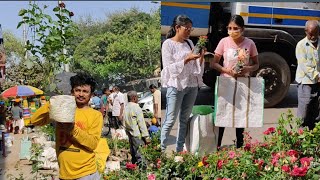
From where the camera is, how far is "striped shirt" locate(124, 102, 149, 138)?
13.0 feet

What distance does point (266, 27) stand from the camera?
13.4 ft

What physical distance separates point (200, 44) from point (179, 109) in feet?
1.91

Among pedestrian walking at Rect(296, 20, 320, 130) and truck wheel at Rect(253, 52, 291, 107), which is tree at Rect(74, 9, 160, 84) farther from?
pedestrian walking at Rect(296, 20, 320, 130)

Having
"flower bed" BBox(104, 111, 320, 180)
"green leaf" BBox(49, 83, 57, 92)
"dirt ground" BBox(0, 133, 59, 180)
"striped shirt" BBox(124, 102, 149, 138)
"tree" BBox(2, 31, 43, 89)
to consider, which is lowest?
"dirt ground" BBox(0, 133, 59, 180)

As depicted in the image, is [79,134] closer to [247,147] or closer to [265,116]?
[247,147]

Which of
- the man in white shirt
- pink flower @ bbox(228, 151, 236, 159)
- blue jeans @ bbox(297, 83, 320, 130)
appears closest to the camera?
pink flower @ bbox(228, 151, 236, 159)

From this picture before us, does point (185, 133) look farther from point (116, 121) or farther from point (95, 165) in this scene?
point (95, 165)

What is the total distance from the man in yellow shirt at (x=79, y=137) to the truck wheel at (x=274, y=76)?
1.85 meters

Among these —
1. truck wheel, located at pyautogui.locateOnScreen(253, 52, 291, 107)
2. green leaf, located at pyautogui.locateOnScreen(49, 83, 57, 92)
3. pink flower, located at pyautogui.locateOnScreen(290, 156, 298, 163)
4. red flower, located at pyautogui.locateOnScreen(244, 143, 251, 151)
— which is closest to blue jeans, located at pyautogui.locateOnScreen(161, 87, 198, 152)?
red flower, located at pyautogui.locateOnScreen(244, 143, 251, 151)

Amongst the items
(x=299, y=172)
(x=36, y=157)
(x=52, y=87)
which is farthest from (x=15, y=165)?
(x=299, y=172)

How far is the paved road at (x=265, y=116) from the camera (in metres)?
3.99

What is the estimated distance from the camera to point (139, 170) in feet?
12.2

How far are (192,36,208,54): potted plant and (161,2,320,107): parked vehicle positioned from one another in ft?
0.64

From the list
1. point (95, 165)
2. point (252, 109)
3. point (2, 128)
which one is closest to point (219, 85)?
point (252, 109)
